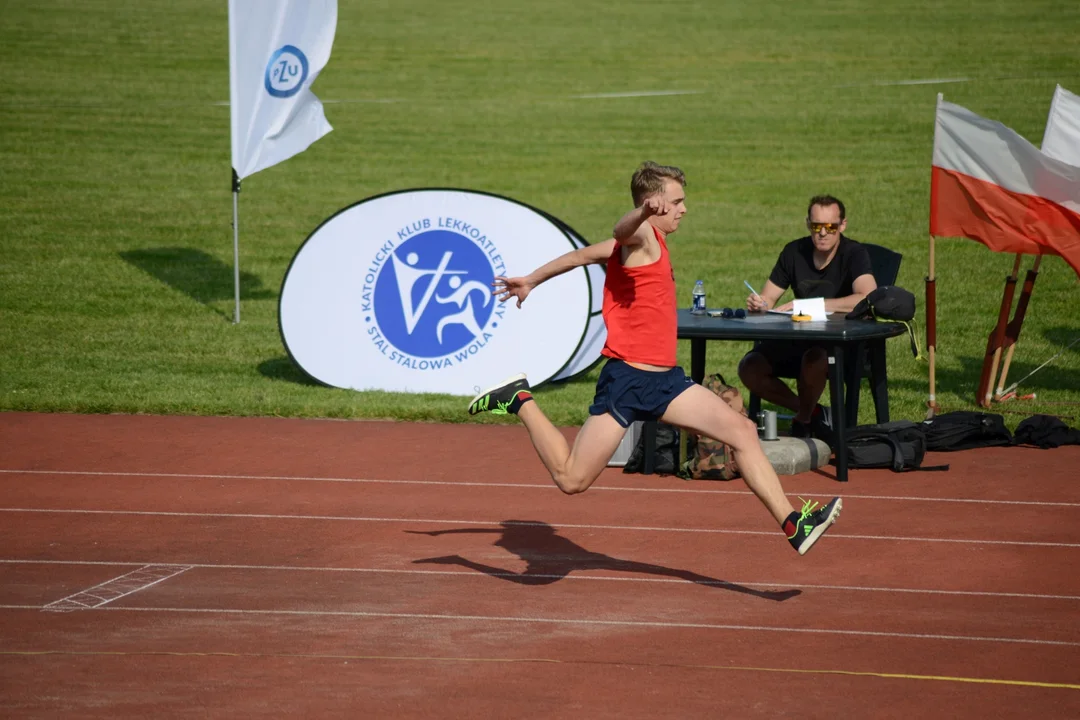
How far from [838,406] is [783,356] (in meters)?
1.09

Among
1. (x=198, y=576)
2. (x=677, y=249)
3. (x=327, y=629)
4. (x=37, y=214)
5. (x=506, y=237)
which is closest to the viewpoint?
(x=327, y=629)

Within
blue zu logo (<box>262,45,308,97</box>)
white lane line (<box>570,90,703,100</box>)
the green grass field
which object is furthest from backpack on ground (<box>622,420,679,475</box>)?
white lane line (<box>570,90,703,100</box>)

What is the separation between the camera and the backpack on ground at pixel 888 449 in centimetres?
984

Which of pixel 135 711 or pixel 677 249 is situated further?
pixel 677 249

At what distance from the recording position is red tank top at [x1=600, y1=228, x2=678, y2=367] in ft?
22.4

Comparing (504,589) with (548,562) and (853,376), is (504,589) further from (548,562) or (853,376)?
(853,376)

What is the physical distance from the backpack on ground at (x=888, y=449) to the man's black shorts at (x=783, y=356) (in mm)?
697

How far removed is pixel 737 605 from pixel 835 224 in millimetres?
4013

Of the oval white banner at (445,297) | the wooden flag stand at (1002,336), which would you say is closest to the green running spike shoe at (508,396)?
the oval white banner at (445,297)

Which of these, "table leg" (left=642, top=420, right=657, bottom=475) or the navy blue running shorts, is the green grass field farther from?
the navy blue running shorts

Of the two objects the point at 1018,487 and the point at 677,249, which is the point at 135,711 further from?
the point at 677,249

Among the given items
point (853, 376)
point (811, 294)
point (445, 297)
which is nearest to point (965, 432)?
point (853, 376)

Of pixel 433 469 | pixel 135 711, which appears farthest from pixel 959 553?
pixel 135 711

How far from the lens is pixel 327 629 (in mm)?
6586
